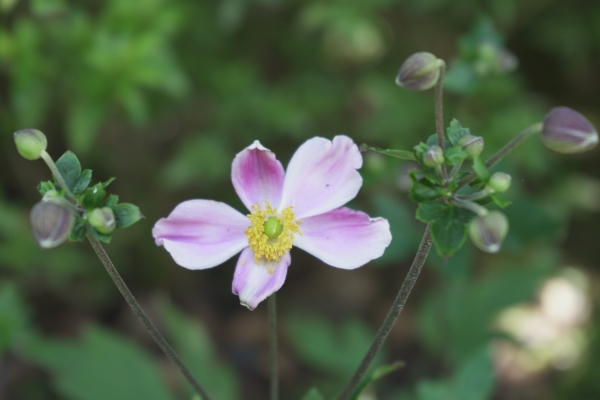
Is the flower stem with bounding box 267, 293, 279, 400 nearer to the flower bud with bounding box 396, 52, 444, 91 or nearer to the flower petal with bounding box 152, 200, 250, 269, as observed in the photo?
the flower petal with bounding box 152, 200, 250, 269

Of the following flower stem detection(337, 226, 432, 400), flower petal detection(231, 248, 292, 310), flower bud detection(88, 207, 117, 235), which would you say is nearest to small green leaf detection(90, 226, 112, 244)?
flower bud detection(88, 207, 117, 235)

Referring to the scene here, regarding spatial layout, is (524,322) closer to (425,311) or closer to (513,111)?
(425,311)

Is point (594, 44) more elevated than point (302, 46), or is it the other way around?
point (302, 46)

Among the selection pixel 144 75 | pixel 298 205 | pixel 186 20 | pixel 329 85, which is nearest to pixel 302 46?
pixel 329 85

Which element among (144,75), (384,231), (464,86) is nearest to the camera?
(384,231)

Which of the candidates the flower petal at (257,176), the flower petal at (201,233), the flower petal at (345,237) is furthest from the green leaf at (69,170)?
the flower petal at (345,237)

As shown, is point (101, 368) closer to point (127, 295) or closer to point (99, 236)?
point (127, 295)
